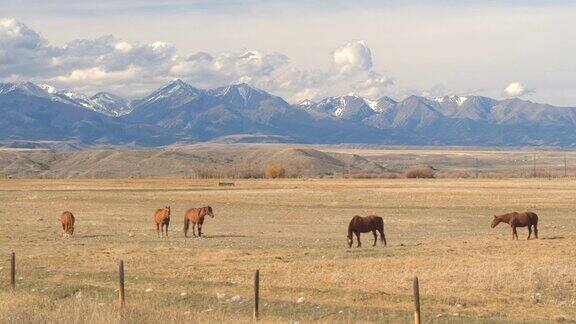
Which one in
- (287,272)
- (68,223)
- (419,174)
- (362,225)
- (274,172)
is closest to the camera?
(287,272)

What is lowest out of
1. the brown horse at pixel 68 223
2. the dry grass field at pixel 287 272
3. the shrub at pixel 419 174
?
the dry grass field at pixel 287 272

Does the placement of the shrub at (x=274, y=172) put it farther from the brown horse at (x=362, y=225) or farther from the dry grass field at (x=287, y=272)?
the brown horse at (x=362, y=225)

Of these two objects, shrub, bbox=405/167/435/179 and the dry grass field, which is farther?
shrub, bbox=405/167/435/179

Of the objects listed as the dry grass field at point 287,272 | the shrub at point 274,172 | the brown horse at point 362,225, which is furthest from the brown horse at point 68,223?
the shrub at point 274,172

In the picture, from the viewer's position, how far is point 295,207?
7750 cm

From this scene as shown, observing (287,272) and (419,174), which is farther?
(419,174)

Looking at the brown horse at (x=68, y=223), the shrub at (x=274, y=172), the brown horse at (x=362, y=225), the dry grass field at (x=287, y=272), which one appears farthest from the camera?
the shrub at (x=274, y=172)

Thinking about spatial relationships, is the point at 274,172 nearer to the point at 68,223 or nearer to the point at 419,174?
the point at 419,174

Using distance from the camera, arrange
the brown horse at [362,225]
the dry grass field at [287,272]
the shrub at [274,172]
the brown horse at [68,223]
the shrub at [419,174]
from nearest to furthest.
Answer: the dry grass field at [287,272], the brown horse at [362,225], the brown horse at [68,223], the shrub at [419,174], the shrub at [274,172]

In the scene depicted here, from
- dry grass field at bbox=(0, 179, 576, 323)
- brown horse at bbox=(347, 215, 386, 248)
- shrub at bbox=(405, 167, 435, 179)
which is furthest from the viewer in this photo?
shrub at bbox=(405, 167, 435, 179)

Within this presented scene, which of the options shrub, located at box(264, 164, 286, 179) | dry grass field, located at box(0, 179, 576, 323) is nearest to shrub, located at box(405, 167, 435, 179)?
shrub, located at box(264, 164, 286, 179)

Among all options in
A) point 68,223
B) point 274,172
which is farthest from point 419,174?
point 68,223

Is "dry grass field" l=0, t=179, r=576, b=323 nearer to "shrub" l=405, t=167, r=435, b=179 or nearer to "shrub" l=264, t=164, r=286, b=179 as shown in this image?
"shrub" l=405, t=167, r=435, b=179

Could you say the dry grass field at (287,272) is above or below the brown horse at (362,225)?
below
